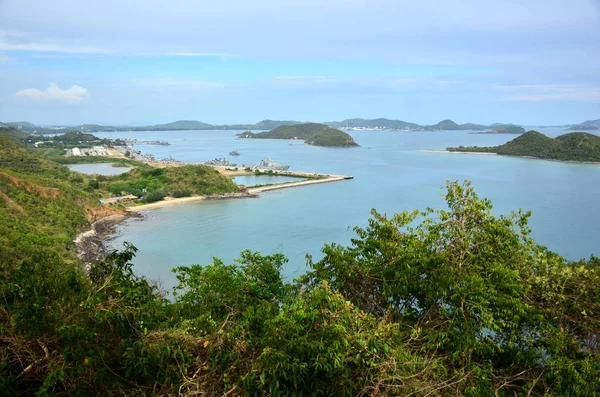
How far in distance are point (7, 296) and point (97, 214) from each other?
17.1 meters

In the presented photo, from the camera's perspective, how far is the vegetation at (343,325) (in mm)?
2279

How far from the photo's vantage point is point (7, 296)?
2.75 meters

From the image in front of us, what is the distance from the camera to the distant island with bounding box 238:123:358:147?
6550 cm

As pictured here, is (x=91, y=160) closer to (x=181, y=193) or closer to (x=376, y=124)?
(x=181, y=193)

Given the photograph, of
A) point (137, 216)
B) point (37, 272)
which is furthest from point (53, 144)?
point (37, 272)

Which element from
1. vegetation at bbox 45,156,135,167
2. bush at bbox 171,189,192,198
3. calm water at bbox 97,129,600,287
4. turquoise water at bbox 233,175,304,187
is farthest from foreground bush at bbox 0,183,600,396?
vegetation at bbox 45,156,135,167

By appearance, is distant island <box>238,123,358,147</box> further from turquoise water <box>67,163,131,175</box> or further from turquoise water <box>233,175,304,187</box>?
turquoise water <box>67,163,131,175</box>

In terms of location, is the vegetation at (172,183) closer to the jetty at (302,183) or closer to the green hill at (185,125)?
the jetty at (302,183)

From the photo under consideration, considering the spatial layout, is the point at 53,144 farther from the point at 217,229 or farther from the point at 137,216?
the point at 217,229

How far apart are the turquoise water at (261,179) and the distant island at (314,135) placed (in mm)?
32339

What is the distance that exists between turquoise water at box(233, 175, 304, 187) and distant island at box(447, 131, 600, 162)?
86.1 feet

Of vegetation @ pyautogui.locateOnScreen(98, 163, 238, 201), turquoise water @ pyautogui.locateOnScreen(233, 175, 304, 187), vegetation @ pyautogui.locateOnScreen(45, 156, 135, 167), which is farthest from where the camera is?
vegetation @ pyautogui.locateOnScreen(45, 156, 135, 167)

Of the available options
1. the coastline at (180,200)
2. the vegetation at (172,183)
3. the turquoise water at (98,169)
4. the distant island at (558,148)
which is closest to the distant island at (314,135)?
the distant island at (558,148)

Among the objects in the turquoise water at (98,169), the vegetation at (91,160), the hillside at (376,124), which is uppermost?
the hillside at (376,124)
